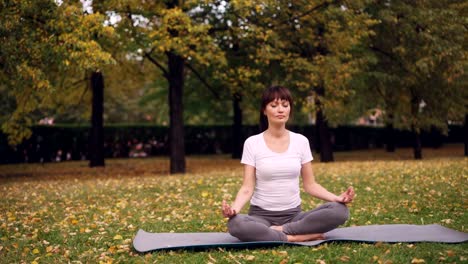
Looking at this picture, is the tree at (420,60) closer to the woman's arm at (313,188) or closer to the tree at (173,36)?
the tree at (173,36)

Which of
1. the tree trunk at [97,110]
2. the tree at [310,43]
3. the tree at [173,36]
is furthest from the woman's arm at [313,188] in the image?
the tree trunk at [97,110]

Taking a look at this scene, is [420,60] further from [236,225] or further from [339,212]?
[236,225]

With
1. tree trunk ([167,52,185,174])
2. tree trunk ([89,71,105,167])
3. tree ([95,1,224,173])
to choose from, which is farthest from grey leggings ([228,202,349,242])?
tree trunk ([89,71,105,167])

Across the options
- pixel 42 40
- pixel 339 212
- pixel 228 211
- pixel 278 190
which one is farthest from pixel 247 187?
pixel 42 40

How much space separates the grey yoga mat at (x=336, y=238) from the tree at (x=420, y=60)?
13634 mm

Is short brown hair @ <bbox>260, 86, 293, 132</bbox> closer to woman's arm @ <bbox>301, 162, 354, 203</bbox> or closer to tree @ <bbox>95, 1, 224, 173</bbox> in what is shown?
woman's arm @ <bbox>301, 162, 354, 203</bbox>

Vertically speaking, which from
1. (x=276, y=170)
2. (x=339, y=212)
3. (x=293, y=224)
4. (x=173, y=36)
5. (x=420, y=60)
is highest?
(x=173, y=36)

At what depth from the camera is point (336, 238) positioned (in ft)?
20.7

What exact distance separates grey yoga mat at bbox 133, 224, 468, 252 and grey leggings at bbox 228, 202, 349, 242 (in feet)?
0.28

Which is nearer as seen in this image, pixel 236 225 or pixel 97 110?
pixel 236 225

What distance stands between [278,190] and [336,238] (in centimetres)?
82

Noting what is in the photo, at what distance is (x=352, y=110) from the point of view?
24031 mm

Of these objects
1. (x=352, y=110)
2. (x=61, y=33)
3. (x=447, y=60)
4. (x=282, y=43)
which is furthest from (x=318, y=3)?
(x=61, y=33)

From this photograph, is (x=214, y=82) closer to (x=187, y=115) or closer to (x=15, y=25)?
(x=187, y=115)
